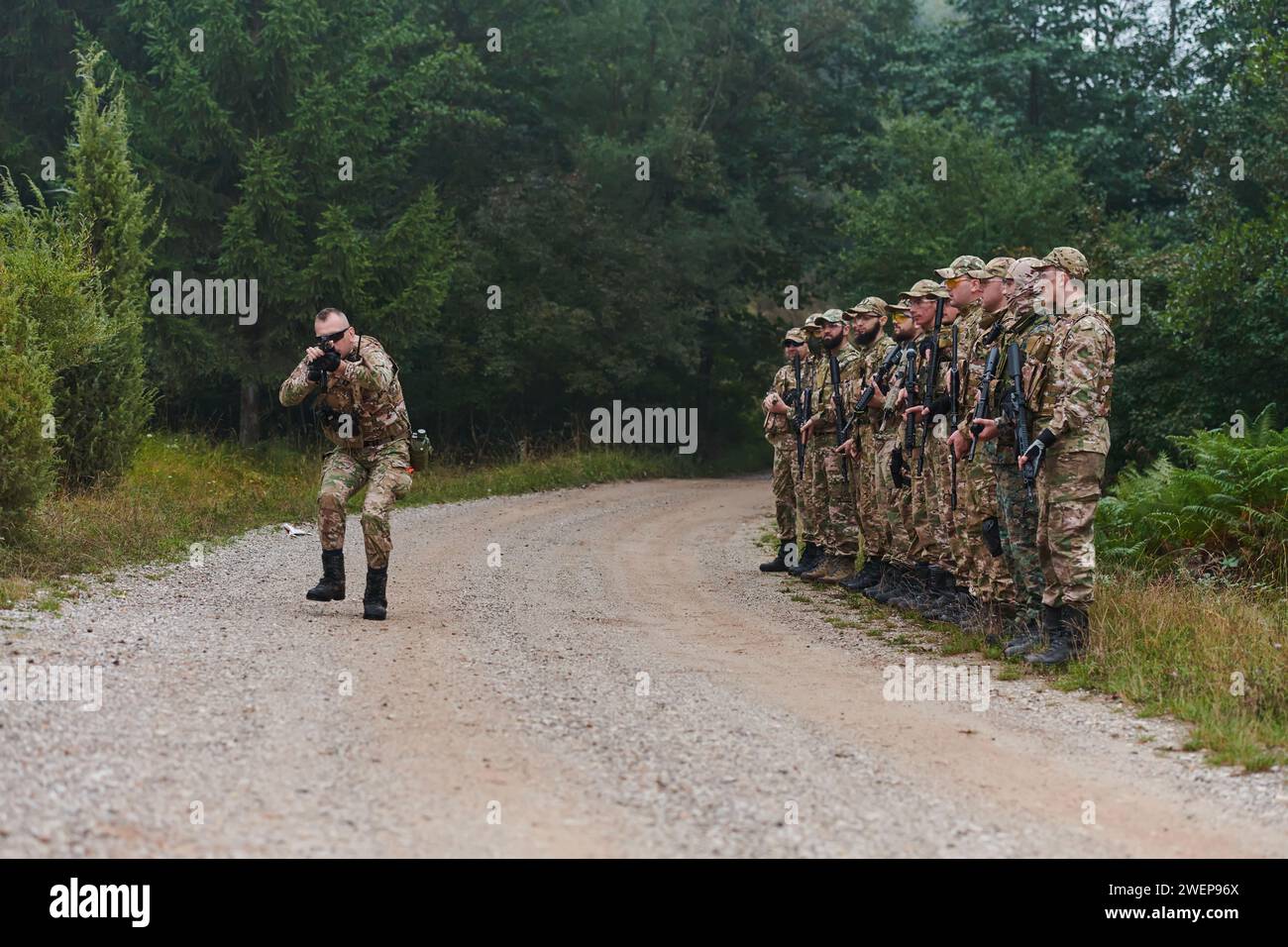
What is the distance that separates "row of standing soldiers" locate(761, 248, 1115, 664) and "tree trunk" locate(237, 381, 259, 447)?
15308 mm

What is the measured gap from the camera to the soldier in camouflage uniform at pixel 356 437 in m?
10.2

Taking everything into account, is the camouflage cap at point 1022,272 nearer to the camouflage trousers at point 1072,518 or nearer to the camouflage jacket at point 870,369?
the camouflage trousers at point 1072,518

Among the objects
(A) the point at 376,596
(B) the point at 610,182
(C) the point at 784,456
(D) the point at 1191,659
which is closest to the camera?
(D) the point at 1191,659

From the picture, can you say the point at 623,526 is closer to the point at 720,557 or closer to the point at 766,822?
the point at 720,557

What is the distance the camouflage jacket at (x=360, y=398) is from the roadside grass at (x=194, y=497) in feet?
7.44

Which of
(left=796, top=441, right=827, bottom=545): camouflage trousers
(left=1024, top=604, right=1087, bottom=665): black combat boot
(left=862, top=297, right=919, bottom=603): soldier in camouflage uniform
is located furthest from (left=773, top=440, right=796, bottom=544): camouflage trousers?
(left=1024, top=604, right=1087, bottom=665): black combat boot

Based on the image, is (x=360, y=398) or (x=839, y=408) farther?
(x=839, y=408)

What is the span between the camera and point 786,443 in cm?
1441

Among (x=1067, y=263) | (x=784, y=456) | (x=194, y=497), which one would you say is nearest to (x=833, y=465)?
(x=784, y=456)

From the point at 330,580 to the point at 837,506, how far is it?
16.9 ft

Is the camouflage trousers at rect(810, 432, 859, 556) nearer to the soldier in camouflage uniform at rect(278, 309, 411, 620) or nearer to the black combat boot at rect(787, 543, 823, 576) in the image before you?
the black combat boot at rect(787, 543, 823, 576)

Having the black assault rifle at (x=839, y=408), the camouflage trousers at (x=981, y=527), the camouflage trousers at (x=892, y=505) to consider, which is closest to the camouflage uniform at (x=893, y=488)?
the camouflage trousers at (x=892, y=505)

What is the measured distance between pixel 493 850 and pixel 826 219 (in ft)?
121

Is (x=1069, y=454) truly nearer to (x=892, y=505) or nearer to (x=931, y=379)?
(x=931, y=379)
